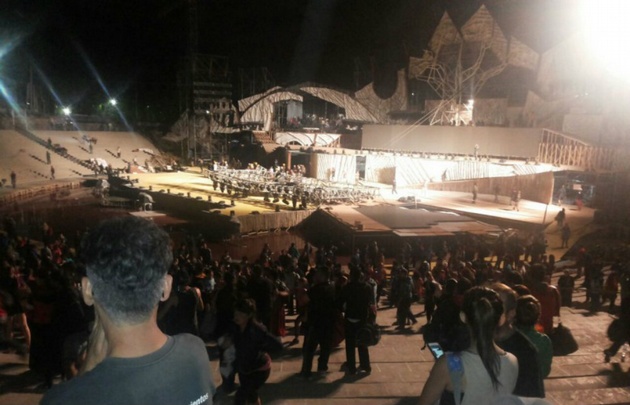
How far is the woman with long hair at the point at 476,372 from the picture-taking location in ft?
6.56

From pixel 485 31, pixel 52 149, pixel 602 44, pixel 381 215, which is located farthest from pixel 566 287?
pixel 52 149

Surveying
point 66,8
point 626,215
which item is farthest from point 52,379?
point 66,8

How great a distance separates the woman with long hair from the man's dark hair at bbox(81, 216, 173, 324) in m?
1.36

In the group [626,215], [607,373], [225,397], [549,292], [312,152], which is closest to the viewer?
[225,397]

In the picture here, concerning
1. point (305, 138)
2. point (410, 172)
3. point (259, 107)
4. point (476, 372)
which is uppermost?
point (259, 107)

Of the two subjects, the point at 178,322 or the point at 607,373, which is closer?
the point at 178,322

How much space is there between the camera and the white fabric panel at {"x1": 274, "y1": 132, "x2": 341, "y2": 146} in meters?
40.2

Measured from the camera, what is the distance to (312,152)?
110 ft

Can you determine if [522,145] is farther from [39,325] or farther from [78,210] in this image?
[39,325]

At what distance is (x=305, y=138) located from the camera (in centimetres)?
4044

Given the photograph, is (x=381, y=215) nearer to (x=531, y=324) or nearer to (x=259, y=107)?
(x=531, y=324)

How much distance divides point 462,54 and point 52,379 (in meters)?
38.5

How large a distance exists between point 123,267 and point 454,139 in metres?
32.5

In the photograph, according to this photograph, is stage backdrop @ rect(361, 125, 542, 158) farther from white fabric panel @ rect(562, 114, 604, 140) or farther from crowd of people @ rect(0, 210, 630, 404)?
crowd of people @ rect(0, 210, 630, 404)
